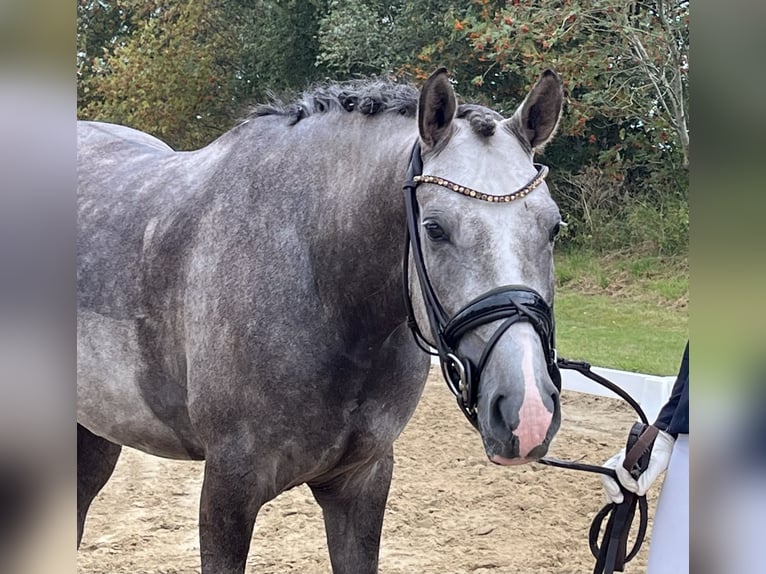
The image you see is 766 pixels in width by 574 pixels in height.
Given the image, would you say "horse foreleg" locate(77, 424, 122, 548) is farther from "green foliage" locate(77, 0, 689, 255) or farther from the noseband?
"green foliage" locate(77, 0, 689, 255)

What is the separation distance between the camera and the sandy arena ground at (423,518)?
339cm

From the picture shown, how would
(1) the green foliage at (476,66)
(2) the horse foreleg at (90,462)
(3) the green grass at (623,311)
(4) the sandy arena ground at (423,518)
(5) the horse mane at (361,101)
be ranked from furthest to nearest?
(1) the green foliage at (476,66) < (3) the green grass at (623,311) < (4) the sandy arena ground at (423,518) < (2) the horse foreleg at (90,462) < (5) the horse mane at (361,101)

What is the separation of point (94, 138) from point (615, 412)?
4085 millimetres

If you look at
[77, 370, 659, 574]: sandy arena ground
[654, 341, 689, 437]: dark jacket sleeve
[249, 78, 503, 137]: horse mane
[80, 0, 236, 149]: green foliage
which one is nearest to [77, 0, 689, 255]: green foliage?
[80, 0, 236, 149]: green foliage

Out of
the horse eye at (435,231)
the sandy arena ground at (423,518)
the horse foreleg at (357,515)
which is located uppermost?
the horse eye at (435,231)

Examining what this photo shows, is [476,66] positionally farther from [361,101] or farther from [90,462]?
[361,101]

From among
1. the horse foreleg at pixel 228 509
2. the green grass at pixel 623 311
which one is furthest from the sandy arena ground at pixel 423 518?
the green grass at pixel 623 311

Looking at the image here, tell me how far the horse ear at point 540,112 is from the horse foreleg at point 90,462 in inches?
73.0

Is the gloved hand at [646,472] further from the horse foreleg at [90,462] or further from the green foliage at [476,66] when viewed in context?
the green foliage at [476,66]

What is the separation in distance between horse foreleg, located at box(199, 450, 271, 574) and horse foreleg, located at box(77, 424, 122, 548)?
98cm
